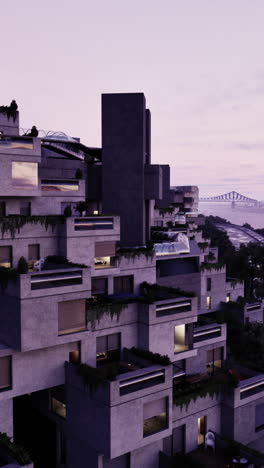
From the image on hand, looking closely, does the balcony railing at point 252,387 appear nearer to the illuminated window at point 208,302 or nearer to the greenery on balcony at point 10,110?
the illuminated window at point 208,302

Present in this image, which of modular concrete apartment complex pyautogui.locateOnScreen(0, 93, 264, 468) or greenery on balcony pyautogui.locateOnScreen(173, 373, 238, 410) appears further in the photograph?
greenery on balcony pyautogui.locateOnScreen(173, 373, 238, 410)

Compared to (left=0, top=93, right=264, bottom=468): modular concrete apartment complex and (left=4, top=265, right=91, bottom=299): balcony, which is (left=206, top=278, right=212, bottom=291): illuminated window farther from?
(left=4, top=265, right=91, bottom=299): balcony

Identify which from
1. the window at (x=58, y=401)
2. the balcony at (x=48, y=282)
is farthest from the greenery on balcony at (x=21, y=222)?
the window at (x=58, y=401)

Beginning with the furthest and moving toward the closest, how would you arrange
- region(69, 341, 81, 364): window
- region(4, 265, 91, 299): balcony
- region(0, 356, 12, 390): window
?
1. region(69, 341, 81, 364): window
2. region(0, 356, 12, 390): window
3. region(4, 265, 91, 299): balcony

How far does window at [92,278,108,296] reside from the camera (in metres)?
31.3

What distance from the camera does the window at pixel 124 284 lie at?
3244 centimetres

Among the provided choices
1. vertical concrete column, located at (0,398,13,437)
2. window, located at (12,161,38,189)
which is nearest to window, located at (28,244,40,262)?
window, located at (12,161,38,189)

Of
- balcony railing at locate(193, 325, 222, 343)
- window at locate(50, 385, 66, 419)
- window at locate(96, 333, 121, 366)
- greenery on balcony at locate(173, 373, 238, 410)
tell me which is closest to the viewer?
window at locate(50, 385, 66, 419)

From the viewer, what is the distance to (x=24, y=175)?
29219 millimetres

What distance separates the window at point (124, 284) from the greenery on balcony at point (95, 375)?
8.18 m

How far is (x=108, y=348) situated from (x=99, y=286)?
4.95 m

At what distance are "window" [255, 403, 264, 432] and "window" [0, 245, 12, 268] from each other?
21.6 meters

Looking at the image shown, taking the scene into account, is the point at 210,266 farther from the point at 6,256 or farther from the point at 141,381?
the point at 6,256

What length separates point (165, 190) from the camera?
2608 inches
